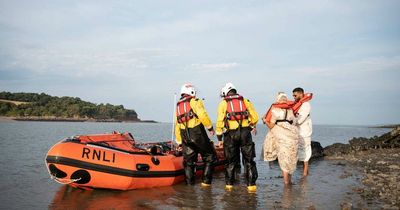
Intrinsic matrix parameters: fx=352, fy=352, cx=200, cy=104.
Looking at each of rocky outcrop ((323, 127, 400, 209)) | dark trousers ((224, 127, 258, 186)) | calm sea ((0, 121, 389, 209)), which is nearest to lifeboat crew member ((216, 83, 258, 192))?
dark trousers ((224, 127, 258, 186))

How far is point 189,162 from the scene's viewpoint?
7984 mm

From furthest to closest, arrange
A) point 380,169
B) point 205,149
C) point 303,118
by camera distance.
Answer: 1. point 380,169
2. point 303,118
3. point 205,149

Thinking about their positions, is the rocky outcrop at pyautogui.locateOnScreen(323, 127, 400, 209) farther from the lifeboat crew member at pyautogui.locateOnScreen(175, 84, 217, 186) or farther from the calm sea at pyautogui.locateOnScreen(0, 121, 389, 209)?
the lifeboat crew member at pyautogui.locateOnScreen(175, 84, 217, 186)

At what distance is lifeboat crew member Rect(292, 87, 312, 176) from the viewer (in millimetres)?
8531

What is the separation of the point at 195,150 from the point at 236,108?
1.39m

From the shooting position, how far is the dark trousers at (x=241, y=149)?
739 cm

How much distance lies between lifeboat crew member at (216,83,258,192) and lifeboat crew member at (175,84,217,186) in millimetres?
351

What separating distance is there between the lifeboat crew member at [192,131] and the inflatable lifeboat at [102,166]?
649 millimetres

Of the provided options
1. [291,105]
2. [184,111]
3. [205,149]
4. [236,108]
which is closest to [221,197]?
[205,149]

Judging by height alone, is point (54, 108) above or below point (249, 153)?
above

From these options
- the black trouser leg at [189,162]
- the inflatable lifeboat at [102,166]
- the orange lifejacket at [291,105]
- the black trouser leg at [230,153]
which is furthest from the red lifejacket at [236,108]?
the inflatable lifeboat at [102,166]

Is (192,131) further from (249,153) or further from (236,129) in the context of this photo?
(249,153)

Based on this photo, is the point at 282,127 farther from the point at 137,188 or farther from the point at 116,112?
the point at 116,112

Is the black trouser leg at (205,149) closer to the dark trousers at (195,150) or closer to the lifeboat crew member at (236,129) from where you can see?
the dark trousers at (195,150)
